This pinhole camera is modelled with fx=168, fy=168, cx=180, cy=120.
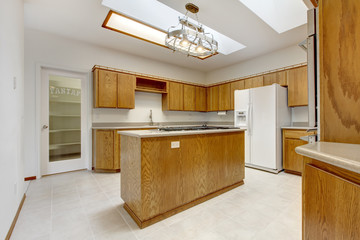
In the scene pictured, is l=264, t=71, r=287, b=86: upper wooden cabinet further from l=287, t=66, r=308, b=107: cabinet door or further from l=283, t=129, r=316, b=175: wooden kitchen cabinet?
l=283, t=129, r=316, b=175: wooden kitchen cabinet

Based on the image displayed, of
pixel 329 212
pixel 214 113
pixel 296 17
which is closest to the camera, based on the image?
pixel 329 212

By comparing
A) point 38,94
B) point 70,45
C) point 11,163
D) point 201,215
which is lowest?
point 201,215

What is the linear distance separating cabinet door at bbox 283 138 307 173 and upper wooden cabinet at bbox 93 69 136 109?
11.4 feet

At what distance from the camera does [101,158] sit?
348 cm

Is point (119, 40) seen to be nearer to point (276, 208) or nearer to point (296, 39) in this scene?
point (296, 39)

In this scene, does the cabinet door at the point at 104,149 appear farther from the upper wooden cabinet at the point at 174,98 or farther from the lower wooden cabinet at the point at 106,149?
the upper wooden cabinet at the point at 174,98

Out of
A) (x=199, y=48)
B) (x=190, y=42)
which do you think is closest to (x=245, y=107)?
(x=199, y=48)

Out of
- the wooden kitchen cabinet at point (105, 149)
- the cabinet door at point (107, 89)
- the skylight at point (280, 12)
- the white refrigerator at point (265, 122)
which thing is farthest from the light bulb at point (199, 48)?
the wooden kitchen cabinet at point (105, 149)

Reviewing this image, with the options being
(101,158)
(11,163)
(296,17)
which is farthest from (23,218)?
(296,17)

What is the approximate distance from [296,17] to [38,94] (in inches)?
192

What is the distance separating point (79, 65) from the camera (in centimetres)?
361

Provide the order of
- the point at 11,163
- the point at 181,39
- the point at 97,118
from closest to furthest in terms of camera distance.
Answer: the point at 11,163, the point at 181,39, the point at 97,118

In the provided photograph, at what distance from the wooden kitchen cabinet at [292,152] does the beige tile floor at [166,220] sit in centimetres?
59

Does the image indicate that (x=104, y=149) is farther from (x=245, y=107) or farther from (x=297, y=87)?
(x=297, y=87)
